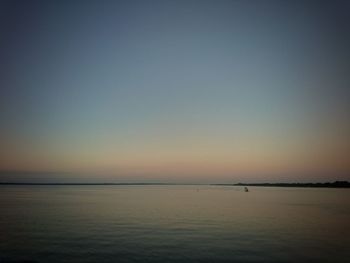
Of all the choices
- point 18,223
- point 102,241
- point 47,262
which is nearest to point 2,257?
point 47,262

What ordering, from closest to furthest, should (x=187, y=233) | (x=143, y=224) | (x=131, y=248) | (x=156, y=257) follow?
(x=156, y=257), (x=131, y=248), (x=187, y=233), (x=143, y=224)

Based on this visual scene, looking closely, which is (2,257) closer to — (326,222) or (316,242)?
(316,242)

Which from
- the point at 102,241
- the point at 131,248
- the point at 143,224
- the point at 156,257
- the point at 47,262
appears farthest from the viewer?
the point at 143,224

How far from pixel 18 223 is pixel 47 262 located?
80.9ft

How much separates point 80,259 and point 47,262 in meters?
2.45

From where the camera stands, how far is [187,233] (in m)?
43.7

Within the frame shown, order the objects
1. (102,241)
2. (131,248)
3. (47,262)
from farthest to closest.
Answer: (102,241) → (131,248) → (47,262)

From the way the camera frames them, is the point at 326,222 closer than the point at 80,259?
No

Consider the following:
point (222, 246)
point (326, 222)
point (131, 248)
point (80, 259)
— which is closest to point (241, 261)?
point (222, 246)

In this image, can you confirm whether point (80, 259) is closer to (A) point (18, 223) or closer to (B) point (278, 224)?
(A) point (18, 223)

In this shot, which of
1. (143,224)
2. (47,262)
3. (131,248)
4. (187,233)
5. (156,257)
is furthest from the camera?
(143,224)

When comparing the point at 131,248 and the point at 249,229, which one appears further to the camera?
the point at 249,229

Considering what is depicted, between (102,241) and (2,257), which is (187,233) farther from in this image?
(2,257)

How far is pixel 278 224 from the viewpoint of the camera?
54094mm
